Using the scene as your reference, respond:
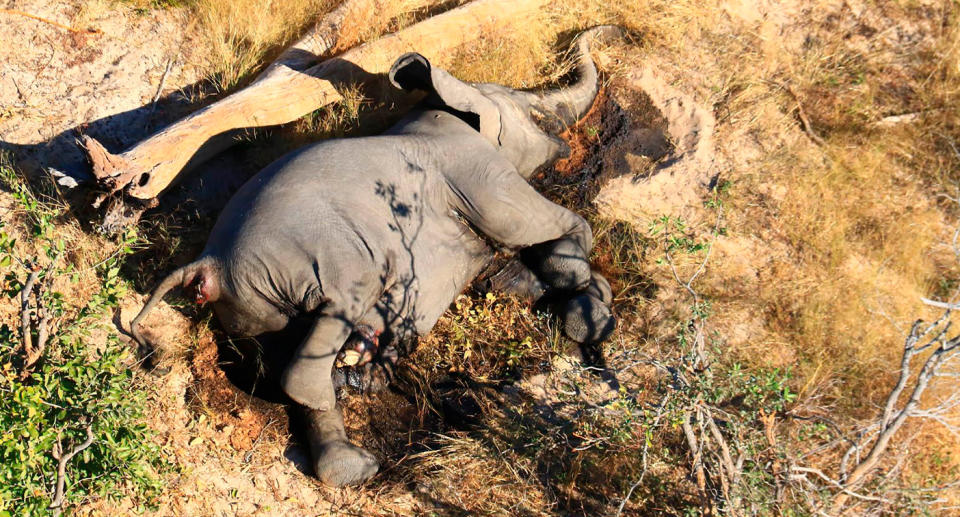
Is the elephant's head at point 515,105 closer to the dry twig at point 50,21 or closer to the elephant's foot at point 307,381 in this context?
the elephant's foot at point 307,381

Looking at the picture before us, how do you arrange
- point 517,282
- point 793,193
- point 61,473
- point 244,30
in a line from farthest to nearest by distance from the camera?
point 793,193 < point 244,30 < point 517,282 < point 61,473

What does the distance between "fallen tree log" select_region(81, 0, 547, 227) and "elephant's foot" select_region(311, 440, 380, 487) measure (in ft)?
6.26

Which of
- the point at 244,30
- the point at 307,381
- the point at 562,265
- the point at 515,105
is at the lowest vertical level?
the point at 562,265

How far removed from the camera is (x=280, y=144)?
18.1 feet

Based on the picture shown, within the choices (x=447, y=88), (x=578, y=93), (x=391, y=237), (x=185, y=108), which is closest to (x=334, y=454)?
(x=391, y=237)

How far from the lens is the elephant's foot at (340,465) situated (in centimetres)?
441

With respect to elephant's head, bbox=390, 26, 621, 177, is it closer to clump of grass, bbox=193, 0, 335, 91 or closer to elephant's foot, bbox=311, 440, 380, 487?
clump of grass, bbox=193, 0, 335, 91

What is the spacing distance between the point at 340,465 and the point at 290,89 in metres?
2.64

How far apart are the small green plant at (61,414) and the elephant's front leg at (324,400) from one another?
0.81 m

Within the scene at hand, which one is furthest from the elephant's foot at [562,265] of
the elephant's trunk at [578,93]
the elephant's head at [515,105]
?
the elephant's trunk at [578,93]

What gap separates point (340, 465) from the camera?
4410 millimetres

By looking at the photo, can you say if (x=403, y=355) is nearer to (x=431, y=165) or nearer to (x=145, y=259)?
(x=431, y=165)

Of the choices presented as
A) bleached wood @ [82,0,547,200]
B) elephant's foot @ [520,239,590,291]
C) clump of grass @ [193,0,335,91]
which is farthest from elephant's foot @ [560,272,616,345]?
clump of grass @ [193,0,335,91]

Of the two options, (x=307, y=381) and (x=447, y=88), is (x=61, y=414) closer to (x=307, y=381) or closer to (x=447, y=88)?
(x=307, y=381)
